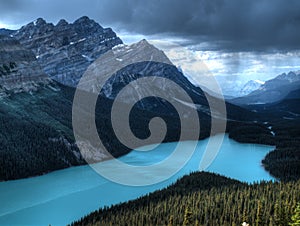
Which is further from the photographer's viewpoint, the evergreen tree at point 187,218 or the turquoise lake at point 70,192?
the turquoise lake at point 70,192

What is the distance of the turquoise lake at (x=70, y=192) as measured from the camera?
300 ft

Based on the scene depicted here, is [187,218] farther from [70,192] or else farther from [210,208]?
[70,192]

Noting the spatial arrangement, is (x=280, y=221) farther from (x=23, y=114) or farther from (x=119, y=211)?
(x=23, y=114)

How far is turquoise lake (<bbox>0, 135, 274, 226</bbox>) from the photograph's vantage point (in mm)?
91312

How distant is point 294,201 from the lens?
7638 centimetres

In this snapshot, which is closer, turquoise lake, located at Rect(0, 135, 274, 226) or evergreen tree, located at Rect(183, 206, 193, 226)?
evergreen tree, located at Rect(183, 206, 193, 226)

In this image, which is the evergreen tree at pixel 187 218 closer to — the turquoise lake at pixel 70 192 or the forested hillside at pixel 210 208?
the forested hillside at pixel 210 208

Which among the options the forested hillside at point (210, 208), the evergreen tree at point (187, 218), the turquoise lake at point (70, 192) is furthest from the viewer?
the turquoise lake at point (70, 192)

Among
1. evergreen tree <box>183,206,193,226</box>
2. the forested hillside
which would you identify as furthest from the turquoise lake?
evergreen tree <box>183,206,193,226</box>

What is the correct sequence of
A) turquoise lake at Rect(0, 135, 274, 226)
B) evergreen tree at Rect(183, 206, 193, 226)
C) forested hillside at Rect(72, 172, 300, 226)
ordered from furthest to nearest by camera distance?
1. turquoise lake at Rect(0, 135, 274, 226)
2. forested hillside at Rect(72, 172, 300, 226)
3. evergreen tree at Rect(183, 206, 193, 226)

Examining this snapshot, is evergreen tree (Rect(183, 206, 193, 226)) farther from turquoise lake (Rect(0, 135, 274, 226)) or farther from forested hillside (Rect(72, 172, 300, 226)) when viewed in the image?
turquoise lake (Rect(0, 135, 274, 226))

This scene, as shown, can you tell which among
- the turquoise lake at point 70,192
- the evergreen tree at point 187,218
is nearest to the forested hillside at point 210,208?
the evergreen tree at point 187,218

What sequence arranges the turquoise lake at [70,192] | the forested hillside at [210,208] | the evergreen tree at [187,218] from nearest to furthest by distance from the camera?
the evergreen tree at [187,218] → the forested hillside at [210,208] → the turquoise lake at [70,192]

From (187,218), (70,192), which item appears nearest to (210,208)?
(187,218)
